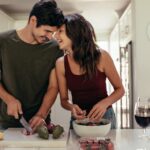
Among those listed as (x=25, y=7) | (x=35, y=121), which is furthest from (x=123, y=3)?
(x=35, y=121)

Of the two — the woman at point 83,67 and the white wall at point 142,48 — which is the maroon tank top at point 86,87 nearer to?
the woman at point 83,67

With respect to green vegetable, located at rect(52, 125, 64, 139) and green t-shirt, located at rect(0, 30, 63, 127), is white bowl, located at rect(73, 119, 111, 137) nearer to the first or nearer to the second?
green vegetable, located at rect(52, 125, 64, 139)

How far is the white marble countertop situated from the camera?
118 cm

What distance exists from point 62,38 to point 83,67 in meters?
0.18

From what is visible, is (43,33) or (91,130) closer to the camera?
(91,130)

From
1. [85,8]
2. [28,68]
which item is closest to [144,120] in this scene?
[28,68]

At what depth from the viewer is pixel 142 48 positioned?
3.71m

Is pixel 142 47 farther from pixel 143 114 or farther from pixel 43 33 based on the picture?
pixel 143 114

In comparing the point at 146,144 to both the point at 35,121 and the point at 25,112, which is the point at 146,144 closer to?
the point at 35,121

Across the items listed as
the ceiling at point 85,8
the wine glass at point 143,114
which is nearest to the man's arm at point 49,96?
the wine glass at point 143,114

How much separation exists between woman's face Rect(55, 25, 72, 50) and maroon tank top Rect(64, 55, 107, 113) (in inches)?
2.8

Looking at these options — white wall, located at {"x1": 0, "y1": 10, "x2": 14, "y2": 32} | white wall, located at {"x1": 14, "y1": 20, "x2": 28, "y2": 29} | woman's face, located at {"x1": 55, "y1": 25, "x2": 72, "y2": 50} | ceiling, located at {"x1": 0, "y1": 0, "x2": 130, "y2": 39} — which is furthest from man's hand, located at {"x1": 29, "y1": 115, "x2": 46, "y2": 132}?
white wall, located at {"x1": 14, "y1": 20, "x2": 28, "y2": 29}

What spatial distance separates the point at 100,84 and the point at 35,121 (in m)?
0.38

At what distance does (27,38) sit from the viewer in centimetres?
168
